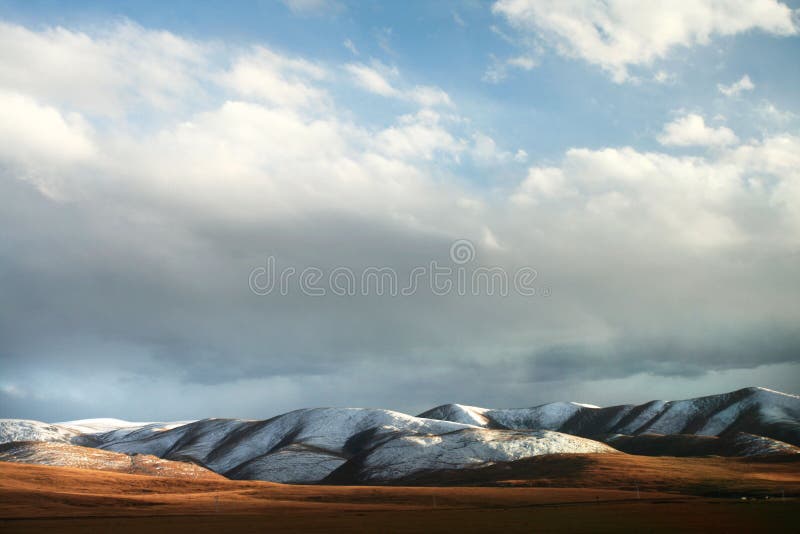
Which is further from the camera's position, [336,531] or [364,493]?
[364,493]

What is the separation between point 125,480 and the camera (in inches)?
6722

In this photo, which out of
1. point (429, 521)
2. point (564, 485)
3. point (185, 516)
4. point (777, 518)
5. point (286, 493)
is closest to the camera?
point (777, 518)

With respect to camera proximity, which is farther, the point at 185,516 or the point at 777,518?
the point at 185,516

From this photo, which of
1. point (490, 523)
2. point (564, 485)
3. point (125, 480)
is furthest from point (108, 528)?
point (564, 485)

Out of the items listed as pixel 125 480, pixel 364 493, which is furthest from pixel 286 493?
pixel 125 480

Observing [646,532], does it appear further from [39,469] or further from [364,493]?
[39,469]

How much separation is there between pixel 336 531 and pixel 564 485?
131 m

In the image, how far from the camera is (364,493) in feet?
521

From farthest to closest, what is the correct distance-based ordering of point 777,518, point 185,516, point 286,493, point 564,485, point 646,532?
point 564,485
point 286,493
point 185,516
point 777,518
point 646,532

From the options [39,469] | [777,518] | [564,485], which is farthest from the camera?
[564,485]

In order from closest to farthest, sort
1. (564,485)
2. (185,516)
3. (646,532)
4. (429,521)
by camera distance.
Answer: (646,532) < (429,521) < (185,516) < (564,485)

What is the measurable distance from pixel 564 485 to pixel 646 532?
13283cm

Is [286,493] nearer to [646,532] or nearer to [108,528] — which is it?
[108,528]

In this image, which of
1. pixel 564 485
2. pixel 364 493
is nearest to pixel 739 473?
pixel 564 485
